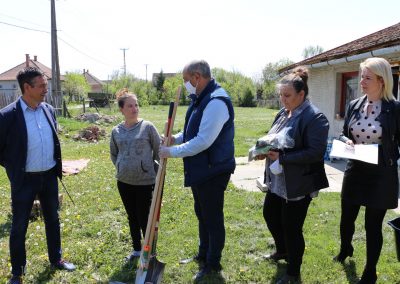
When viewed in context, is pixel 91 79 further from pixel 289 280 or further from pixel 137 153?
pixel 289 280

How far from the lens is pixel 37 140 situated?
3.50 meters

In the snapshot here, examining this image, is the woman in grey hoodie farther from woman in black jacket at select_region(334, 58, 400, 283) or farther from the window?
the window

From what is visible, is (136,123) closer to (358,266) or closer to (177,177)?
(358,266)

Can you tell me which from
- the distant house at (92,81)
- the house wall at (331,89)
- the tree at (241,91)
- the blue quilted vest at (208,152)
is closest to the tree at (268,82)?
the tree at (241,91)

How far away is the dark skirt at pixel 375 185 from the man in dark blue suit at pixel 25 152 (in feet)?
9.20

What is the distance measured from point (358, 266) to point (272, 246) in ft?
2.98

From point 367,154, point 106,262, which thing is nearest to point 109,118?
point 106,262

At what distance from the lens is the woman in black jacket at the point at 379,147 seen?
3.14 m

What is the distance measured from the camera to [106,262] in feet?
13.1

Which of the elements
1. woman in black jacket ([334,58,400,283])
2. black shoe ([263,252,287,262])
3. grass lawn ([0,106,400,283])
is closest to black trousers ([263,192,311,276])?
grass lawn ([0,106,400,283])

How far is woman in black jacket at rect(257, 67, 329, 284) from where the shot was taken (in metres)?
3.07

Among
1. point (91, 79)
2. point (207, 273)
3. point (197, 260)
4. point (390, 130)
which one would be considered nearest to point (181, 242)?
point (197, 260)

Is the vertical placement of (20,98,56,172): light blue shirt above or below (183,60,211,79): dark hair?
below

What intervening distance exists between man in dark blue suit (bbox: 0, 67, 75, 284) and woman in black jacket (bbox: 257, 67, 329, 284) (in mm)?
2055
